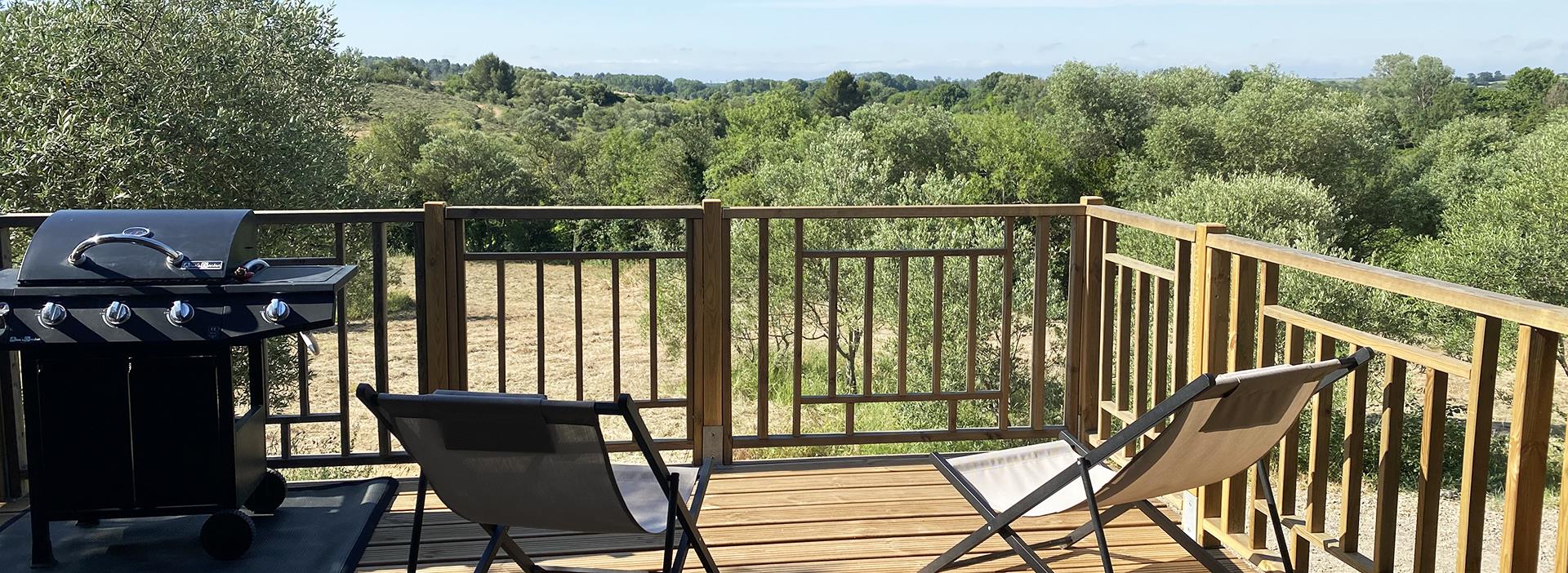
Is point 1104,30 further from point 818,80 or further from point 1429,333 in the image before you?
point 1429,333

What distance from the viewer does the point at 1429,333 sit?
16562mm

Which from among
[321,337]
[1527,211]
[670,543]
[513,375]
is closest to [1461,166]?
[1527,211]

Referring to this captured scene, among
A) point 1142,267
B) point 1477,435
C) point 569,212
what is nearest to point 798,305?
point 569,212

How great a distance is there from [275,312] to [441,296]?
107 centimetres

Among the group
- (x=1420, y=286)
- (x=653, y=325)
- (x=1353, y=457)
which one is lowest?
(x=1353, y=457)

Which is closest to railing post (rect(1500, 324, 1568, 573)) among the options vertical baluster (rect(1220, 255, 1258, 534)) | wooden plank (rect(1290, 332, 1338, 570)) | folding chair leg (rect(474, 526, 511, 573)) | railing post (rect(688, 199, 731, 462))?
wooden plank (rect(1290, 332, 1338, 570))

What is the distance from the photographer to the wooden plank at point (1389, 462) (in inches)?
102

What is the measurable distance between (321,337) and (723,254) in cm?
1833

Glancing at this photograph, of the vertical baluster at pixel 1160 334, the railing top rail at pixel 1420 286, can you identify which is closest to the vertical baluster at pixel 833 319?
the vertical baluster at pixel 1160 334

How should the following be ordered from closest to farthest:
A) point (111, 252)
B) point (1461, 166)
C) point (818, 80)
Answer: point (111, 252)
point (1461, 166)
point (818, 80)

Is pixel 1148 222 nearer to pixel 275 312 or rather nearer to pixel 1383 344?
pixel 1383 344

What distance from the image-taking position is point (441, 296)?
12.9ft

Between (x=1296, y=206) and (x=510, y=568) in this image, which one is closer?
(x=510, y=568)

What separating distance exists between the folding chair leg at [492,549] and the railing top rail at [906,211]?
1.56 metres
